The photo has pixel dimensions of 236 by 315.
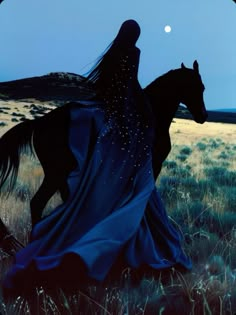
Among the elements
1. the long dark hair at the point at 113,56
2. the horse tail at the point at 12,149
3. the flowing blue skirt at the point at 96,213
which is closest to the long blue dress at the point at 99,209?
→ the flowing blue skirt at the point at 96,213

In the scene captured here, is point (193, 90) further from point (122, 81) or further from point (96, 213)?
point (96, 213)

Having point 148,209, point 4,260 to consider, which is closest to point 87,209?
point 148,209

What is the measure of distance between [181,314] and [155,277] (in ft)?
0.54

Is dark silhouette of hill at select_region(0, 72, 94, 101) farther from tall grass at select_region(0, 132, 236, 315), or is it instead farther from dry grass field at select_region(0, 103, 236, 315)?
tall grass at select_region(0, 132, 236, 315)

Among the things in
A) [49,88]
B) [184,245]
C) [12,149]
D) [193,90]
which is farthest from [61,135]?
[184,245]

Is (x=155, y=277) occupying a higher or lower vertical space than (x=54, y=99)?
lower

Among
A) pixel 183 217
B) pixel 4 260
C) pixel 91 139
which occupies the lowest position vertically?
→ pixel 4 260

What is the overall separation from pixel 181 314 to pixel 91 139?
724mm

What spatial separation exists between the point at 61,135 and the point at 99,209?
30 cm

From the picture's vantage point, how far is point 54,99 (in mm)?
2293

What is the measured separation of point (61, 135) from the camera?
2.06 meters

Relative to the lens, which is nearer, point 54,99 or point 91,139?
point 91,139

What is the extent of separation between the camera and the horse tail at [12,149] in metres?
2.16

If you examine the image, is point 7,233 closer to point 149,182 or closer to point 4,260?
point 4,260
